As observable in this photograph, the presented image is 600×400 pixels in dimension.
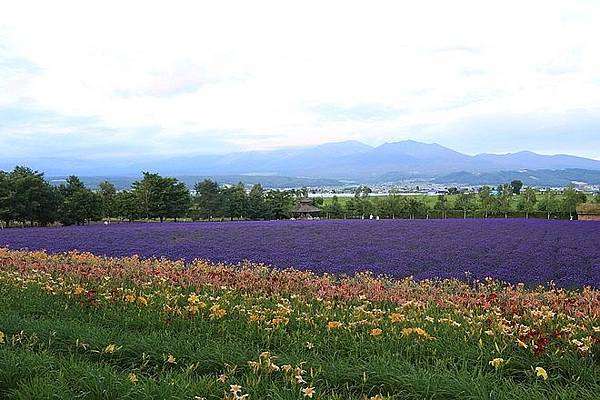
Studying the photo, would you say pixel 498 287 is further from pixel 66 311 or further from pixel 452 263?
pixel 66 311

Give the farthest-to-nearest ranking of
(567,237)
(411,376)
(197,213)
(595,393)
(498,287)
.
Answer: (197,213), (567,237), (498,287), (411,376), (595,393)

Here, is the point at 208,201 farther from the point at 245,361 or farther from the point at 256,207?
the point at 245,361

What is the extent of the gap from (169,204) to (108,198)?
17.1 ft

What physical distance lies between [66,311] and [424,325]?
12.9ft

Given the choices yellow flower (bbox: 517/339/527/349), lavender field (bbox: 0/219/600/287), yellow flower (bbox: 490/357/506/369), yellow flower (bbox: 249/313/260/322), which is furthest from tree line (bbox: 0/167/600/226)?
yellow flower (bbox: 490/357/506/369)

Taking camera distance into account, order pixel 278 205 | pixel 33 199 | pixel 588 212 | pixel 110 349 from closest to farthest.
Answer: pixel 110 349, pixel 33 199, pixel 588 212, pixel 278 205

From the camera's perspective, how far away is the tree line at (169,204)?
3306 cm

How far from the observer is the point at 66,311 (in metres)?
6.36

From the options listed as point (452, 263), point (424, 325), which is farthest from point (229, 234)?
point (424, 325)

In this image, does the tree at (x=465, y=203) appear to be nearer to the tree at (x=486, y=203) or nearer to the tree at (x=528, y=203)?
the tree at (x=486, y=203)

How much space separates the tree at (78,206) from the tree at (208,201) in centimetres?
1199

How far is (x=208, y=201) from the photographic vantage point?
49500mm

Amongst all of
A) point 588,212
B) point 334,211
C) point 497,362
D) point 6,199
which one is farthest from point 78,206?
point 588,212

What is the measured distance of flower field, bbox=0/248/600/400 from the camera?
151 inches
